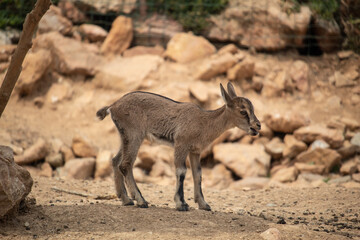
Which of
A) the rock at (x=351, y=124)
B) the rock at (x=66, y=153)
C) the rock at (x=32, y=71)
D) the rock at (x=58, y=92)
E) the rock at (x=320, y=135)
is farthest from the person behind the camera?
the rock at (x=58, y=92)

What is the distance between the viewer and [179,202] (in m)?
7.88

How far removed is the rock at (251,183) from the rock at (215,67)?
14.0ft

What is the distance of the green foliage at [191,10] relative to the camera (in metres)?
17.0

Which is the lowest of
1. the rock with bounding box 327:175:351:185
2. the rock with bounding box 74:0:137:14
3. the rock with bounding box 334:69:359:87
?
the rock with bounding box 327:175:351:185

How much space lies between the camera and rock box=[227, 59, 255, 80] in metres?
15.5

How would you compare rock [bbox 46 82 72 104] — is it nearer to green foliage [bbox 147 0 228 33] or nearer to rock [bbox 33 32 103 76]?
rock [bbox 33 32 103 76]

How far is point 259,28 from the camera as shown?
17.0 m

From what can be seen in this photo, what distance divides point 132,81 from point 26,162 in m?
4.33

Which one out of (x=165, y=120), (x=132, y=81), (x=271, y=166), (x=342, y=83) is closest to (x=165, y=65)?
(x=132, y=81)

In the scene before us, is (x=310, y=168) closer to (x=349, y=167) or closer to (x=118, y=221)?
(x=349, y=167)

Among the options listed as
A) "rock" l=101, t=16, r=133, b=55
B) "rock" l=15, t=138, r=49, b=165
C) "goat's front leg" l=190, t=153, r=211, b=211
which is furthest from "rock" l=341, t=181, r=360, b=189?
"rock" l=101, t=16, r=133, b=55

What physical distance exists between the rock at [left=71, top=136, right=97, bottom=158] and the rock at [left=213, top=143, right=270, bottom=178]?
344 centimetres

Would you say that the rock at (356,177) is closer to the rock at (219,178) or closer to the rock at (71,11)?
the rock at (219,178)

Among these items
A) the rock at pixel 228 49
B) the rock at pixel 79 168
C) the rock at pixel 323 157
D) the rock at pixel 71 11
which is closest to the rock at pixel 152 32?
the rock at pixel 228 49
